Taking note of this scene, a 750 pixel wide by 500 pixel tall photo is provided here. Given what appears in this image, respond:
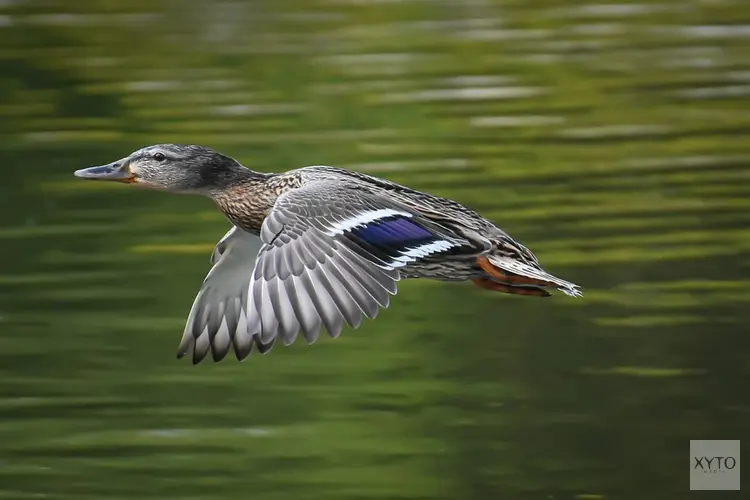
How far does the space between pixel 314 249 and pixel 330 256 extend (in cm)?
8

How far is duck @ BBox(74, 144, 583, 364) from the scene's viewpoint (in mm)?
8109

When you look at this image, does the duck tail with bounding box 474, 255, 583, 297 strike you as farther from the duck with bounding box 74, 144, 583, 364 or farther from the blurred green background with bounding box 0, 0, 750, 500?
the blurred green background with bounding box 0, 0, 750, 500

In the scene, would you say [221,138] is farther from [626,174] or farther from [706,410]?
[706,410]

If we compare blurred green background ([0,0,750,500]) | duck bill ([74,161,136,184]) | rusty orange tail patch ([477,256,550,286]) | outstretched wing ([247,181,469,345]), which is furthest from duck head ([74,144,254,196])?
blurred green background ([0,0,750,500])

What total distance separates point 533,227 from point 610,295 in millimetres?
1207

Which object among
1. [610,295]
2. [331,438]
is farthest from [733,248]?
[331,438]

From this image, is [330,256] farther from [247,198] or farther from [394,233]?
[247,198]

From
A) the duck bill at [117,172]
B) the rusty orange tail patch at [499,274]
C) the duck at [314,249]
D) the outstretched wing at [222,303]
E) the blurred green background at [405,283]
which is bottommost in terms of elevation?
the blurred green background at [405,283]

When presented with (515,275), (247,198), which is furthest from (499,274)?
(247,198)

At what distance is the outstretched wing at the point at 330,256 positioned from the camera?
8039 millimetres

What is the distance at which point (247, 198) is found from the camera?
31.6 feet

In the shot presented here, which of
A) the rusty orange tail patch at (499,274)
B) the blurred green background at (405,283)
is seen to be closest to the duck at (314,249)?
the rusty orange tail patch at (499,274)

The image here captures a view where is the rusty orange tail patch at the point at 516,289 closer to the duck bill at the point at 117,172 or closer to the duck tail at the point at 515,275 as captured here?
the duck tail at the point at 515,275

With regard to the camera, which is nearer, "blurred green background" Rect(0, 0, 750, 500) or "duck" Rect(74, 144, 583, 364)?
"duck" Rect(74, 144, 583, 364)
